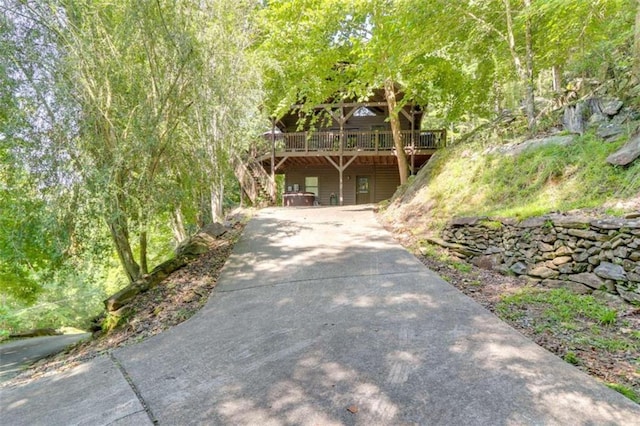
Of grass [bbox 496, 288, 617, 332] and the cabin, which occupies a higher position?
the cabin

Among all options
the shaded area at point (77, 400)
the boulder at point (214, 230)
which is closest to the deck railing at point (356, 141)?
the boulder at point (214, 230)

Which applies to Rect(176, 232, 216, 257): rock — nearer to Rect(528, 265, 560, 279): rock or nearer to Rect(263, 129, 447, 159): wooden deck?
Rect(528, 265, 560, 279): rock

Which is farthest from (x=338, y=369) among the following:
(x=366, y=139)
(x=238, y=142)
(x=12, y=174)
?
(x=366, y=139)

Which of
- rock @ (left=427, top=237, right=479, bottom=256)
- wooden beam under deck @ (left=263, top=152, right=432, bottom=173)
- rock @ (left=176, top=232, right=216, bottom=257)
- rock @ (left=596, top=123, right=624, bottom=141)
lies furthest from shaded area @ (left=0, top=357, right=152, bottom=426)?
wooden beam under deck @ (left=263, top=152, right=432, bottom=173)

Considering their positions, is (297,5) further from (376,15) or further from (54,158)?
(54,158)

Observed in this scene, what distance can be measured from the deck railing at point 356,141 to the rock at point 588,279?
36.2 feet

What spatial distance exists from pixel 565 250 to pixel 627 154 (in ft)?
5.54

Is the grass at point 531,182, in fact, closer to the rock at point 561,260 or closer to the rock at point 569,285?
the rock at point 561,260

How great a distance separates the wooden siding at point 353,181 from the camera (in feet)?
57.4

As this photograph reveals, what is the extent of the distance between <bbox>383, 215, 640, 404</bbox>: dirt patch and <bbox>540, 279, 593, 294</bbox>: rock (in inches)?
4.6

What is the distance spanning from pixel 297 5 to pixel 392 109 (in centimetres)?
455

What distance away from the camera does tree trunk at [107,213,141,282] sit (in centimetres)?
474

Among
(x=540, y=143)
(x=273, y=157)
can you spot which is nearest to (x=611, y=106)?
(x=540, y=143)

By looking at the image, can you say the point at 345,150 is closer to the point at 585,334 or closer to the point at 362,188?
the point at 362,188
